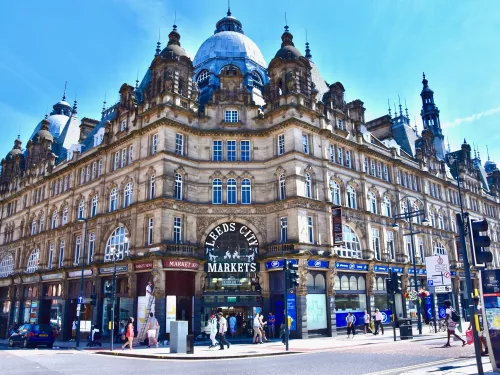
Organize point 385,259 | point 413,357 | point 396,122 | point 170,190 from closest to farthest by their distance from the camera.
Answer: point 413,357, point 170,190, point 385,259, point 396,122

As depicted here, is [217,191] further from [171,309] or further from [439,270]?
[439,270]

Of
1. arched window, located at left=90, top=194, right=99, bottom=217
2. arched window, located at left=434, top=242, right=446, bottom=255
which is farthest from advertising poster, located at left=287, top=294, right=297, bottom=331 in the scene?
arched window, located at left=434, top=242, right=446, bottom=255

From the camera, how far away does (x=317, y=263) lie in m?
33.1

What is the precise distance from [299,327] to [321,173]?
12.6 metres

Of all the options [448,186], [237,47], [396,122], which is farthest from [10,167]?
[448,186]

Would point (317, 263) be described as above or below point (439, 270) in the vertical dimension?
above

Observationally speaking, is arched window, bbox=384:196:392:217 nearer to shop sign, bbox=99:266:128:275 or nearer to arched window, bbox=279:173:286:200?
arched window, bbox=279:173:286:200

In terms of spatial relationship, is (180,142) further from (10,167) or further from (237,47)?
(10,167)

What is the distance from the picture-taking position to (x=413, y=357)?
17.2 metres

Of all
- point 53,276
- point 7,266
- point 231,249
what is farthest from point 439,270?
point 7,266

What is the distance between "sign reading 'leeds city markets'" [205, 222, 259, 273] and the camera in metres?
33.7

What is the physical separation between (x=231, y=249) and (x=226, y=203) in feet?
12.2

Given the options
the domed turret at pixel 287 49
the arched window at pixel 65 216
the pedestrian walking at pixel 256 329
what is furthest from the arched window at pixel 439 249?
the arched window at pixel 65 216

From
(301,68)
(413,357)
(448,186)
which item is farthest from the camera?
(448,186)
